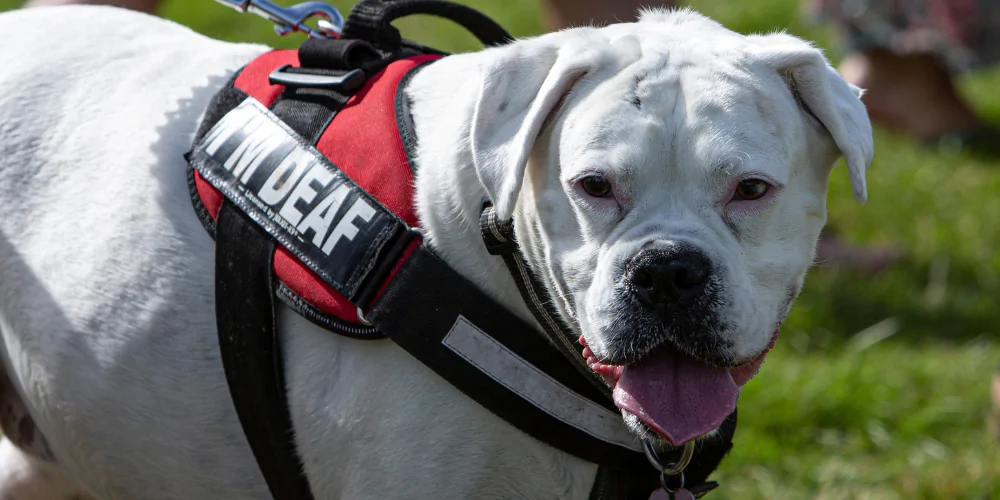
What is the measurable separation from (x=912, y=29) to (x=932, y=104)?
0.51 meters

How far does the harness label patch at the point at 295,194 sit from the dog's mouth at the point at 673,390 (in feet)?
1.59

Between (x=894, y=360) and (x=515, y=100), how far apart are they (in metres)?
3.00

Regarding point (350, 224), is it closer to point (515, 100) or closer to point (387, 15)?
point (515, 100)

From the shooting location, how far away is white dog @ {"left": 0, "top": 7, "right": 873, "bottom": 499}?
2.12 metres

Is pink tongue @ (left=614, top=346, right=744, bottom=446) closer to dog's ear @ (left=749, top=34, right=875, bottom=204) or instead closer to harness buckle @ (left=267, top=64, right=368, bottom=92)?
dog's ear @ (left=749, top=34, right=875, bottom=204)

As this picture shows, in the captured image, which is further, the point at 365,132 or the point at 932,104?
the point at 932,104

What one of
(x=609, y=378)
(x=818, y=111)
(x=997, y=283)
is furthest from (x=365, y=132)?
(x=997, y=283)

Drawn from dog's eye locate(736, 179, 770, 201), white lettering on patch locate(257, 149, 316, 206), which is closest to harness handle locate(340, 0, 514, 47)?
white lettering on patch locate(257, 149, 316, 206)

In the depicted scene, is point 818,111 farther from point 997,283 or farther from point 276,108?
point 997,283

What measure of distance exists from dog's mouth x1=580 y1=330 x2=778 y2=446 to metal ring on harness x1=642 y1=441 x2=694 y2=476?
5.6 inches

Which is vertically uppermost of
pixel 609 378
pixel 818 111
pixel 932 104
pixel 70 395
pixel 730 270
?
pixel 818 111

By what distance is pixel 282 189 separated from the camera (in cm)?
245

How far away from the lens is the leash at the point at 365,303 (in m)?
2.26

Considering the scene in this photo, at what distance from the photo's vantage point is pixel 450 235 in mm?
2355
